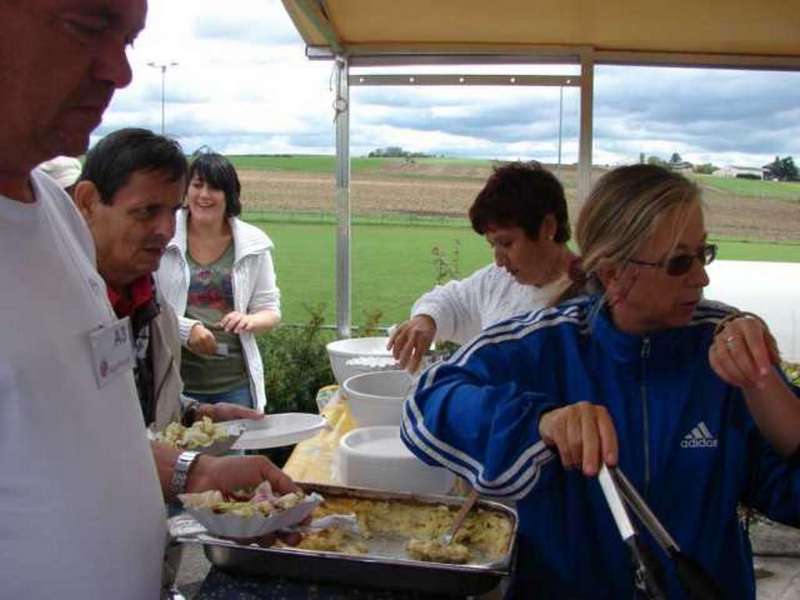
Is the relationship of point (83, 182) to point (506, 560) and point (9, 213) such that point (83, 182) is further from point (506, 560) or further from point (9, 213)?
point (506, 560)

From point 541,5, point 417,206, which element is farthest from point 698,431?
point 417,206

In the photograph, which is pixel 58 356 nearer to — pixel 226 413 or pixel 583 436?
pixel 583 436

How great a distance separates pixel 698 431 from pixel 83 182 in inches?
58.4

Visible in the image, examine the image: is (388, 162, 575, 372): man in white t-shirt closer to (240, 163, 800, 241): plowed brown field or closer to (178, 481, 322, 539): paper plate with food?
(240, 163, 800, 241): plowed brown field

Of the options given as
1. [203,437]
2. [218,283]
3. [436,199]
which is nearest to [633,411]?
[203,437]

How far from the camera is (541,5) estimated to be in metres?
3.27

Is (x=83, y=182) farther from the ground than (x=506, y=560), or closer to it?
farther from the ground

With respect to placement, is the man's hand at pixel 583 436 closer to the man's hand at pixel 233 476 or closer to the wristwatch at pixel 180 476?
the man's hand at pixel 233 476

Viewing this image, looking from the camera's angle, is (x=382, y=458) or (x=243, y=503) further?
(x=382, y=458)

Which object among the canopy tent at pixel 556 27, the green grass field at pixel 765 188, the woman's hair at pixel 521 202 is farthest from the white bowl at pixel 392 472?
the green grass field at pixel 765 188

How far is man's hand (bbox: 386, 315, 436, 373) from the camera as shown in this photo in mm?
2148

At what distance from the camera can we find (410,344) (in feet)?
7.21

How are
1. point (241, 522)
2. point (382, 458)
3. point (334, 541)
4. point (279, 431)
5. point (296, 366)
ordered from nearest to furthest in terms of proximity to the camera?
point (241, 522) → point (334, 541) → point (382, 458) → point (279, 431) → point (296, 366)

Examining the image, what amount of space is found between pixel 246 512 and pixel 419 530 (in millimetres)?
357
